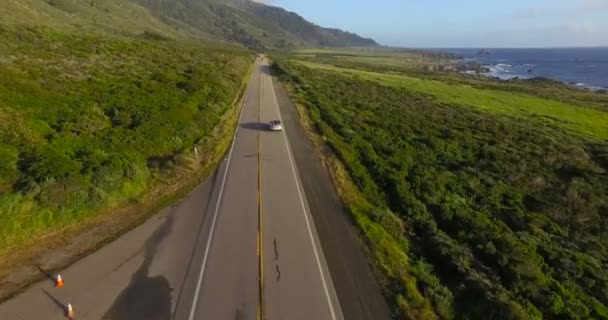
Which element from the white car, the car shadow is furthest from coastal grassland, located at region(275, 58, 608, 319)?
the car shadow

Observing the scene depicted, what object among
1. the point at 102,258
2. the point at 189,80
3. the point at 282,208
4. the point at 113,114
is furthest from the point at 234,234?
the point at 189,80

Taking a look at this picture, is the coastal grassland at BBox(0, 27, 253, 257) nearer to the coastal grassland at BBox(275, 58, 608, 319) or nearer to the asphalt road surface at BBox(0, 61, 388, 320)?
the asphalt road surface at BBox(0, 61, 388, 320)

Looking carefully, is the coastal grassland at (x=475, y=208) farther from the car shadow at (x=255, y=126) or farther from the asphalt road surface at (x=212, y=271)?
the car shadow at (x=255, y=126)

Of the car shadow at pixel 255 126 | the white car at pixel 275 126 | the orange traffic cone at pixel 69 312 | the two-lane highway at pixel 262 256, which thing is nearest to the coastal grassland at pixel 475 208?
the two-lane highway at pixel 262 256

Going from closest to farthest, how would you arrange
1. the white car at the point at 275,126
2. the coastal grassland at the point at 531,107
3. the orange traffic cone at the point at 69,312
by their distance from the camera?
the orange traffic cone at the point at 69,312
the white car at the point at 275,126
the coastal grassland at the point at 531,107

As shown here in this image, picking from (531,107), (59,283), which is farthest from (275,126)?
(531,107)

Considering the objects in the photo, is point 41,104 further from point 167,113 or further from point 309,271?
point 309,271

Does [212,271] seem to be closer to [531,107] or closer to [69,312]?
[69,312]
